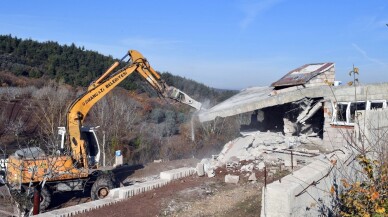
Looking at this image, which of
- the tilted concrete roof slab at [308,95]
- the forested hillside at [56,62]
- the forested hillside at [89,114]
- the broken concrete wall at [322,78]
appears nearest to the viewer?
the tilted concrete roof slab at [308,95]

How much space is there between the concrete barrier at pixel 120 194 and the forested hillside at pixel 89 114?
22.1 ft

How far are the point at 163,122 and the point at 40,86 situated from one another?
12.2m

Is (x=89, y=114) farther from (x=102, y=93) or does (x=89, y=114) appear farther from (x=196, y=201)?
(x=196, y=201)

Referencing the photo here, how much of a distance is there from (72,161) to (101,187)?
1163 millimetres

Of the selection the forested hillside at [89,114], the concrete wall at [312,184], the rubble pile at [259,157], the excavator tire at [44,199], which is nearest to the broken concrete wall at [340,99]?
the rubble pile at [259,157]

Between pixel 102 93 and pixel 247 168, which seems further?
pixel 102 93

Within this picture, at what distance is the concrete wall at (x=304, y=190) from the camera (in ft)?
19.7

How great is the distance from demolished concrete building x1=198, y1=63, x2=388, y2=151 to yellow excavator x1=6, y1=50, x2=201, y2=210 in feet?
14.3

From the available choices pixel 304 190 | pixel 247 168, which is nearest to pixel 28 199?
pixel 247 168

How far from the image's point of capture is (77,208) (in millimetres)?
10359

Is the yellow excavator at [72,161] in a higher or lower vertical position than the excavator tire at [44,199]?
higher

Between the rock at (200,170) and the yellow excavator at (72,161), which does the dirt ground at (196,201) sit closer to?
the rock at (200,170)

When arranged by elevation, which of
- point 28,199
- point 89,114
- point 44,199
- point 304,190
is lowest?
point 44,199

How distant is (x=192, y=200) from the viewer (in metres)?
10.7
